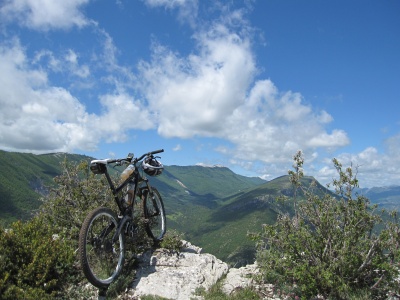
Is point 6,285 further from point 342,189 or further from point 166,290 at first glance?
point 342,189

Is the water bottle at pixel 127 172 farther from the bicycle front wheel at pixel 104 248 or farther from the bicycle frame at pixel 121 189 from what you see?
the bicycle front wheel at pixel 104 248

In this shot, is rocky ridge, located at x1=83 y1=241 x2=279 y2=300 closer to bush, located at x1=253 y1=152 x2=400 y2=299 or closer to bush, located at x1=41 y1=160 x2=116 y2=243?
bush, located at x1=253 y1=152 x2=400 y2=299

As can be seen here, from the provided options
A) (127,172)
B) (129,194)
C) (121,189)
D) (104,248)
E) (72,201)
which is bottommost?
(104,248)

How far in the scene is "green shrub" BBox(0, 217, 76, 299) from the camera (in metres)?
5.88

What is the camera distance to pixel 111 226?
297 inches

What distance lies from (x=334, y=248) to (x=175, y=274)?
436cm

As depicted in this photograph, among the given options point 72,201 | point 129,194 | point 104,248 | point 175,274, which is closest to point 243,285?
point 175,274

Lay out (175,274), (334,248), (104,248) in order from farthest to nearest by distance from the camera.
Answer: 1. (175,274)
2. (104,248)
3. (334,248)

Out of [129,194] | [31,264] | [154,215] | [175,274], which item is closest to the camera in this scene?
[31,264]

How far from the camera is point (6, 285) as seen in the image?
573 centimetres

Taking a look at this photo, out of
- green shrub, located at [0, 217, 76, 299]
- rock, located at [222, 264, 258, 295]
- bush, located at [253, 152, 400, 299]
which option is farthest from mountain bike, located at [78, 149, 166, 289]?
bush, located at [253, 152, 400, 299]

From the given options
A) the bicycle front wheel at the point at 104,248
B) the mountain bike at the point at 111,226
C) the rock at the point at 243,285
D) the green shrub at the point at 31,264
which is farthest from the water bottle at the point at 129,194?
the rock at the point at 243,285

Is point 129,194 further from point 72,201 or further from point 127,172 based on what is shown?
point 72,201

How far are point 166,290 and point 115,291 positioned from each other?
1309mm
